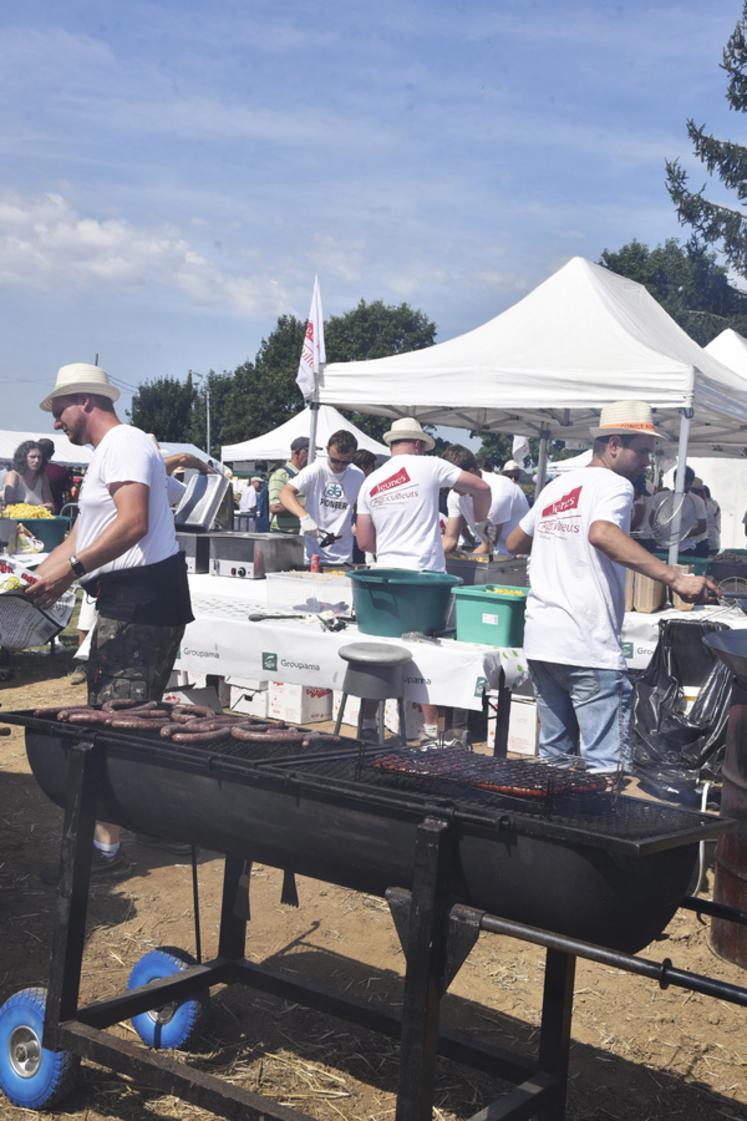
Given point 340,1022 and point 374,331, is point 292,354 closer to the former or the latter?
point 374,331

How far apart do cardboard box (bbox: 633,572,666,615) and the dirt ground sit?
8.06 feet

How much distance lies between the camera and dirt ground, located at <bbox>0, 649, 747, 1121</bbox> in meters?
3.04

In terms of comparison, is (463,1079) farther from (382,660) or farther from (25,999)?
(382,660)

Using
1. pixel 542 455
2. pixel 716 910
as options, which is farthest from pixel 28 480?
pixel 716 910

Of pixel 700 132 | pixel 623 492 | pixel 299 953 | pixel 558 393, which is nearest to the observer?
pixel 299 953

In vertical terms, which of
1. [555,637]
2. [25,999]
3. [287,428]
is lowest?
[25,999]

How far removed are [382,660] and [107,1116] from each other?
8.07 feet

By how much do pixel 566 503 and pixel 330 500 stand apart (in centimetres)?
360

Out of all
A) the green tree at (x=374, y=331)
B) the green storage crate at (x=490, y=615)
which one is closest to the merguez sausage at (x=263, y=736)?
the green storage crate at (x=490, y=615)

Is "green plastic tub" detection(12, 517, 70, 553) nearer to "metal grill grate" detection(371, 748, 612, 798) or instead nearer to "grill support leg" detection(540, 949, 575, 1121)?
"metal grill grate" detection(371, 748, 612, 798)

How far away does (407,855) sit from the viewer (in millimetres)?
2379

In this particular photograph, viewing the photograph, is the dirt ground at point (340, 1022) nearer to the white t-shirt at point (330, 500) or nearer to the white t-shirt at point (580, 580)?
the white t-shirt at point (580, 580)

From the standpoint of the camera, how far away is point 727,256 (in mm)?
30141

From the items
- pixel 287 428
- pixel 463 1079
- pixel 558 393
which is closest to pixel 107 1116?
pixel 463 1079
